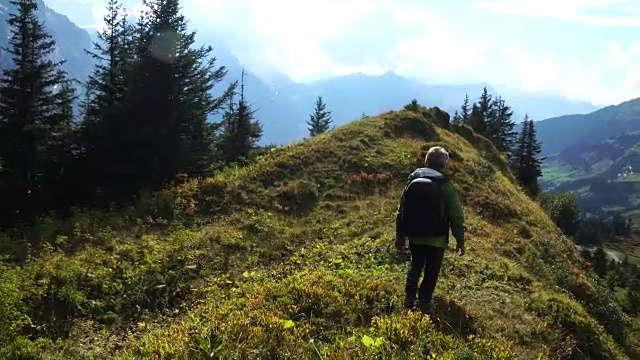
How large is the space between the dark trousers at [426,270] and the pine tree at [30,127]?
21.6 meters

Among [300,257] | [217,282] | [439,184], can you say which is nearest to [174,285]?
[217,282]

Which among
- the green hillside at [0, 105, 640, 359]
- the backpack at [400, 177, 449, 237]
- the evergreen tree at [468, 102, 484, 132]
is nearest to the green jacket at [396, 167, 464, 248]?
the backpack at [400, 177, 449, 237]

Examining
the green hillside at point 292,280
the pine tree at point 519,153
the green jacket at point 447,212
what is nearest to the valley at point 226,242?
the green hillside at point 292,280

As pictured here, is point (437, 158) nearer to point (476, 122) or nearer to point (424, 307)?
point (424, 307)

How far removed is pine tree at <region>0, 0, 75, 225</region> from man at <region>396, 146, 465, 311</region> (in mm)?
21587

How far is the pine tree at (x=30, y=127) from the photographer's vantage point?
25.0 m

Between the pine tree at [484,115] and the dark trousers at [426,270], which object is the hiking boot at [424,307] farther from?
the pine tree at [484,115]

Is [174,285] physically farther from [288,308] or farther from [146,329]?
[288,308]

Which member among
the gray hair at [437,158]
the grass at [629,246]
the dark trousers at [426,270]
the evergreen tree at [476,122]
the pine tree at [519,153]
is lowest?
the grass at [629,246]

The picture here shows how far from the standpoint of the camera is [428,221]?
802cm

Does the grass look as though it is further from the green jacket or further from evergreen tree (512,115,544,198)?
the green jacket

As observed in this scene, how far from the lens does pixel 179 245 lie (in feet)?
44.9

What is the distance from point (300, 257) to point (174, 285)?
11.4 ft

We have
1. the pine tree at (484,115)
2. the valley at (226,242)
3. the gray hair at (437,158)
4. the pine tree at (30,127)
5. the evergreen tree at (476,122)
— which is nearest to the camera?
the valley at (226,242)
